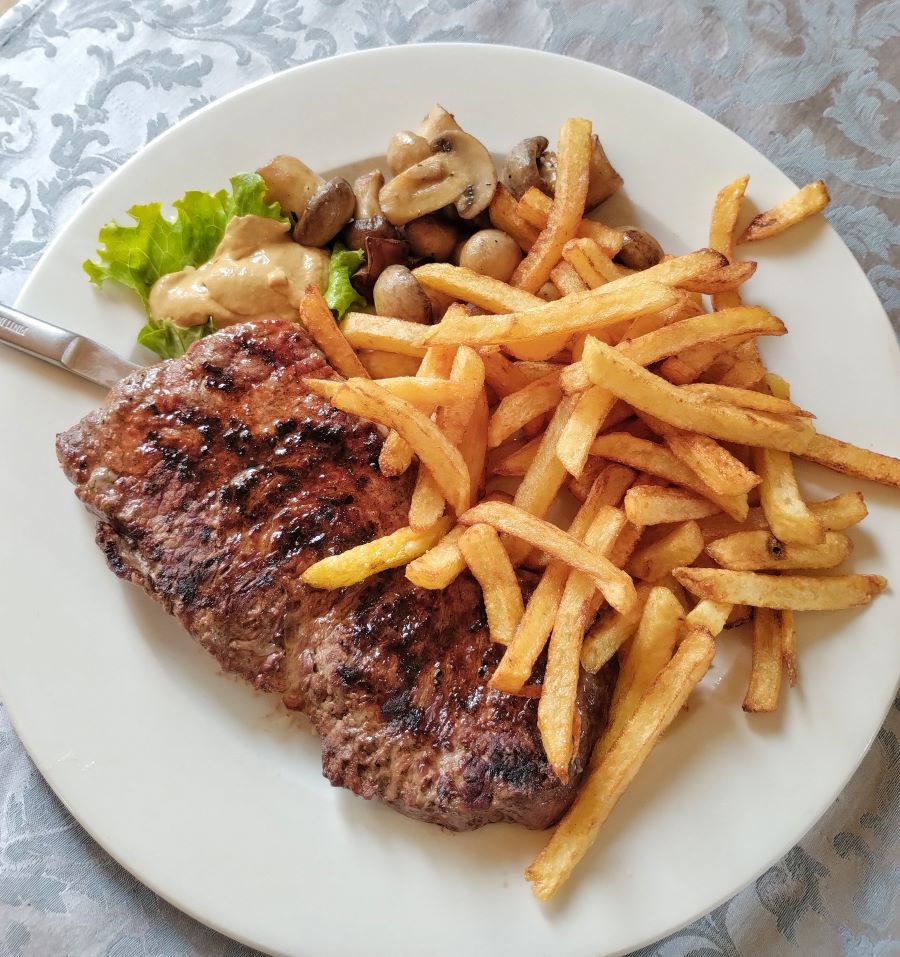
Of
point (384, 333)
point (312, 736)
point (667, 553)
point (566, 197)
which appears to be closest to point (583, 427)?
point (667, 553)

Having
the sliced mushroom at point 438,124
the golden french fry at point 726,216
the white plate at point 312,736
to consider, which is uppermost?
the sliced mushroom at point 438,124

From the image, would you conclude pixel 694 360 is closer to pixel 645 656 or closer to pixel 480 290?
pixel 480 290

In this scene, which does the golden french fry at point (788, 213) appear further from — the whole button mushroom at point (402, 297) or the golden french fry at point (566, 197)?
the whole button mushroom at point (402, 297)

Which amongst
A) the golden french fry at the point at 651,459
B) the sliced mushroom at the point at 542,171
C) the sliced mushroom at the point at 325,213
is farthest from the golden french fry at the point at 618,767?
the sliced mushroom at the point at 325,213

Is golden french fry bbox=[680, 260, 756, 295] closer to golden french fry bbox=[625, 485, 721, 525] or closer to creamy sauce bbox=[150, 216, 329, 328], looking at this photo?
golden french fry bbox=[625, 485, 721, 525]

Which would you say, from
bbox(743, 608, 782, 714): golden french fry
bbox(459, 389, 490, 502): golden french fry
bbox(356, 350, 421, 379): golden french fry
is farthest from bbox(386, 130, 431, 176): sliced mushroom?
bbox(743, 608, 782, 714): golden french fry

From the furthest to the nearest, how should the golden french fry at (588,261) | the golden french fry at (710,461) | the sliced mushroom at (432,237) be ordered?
the sliced mushroom at (432,237) → the golden french fry at (588,261) → the golden french fry at (710,461)

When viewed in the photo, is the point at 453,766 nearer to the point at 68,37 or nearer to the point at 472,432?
the point at 472,432
